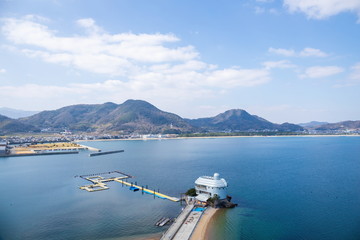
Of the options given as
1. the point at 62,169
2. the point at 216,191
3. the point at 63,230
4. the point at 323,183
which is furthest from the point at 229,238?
the point at 62,169

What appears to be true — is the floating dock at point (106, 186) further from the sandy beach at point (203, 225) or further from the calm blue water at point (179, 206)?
the sandy beach at point (203, 225)

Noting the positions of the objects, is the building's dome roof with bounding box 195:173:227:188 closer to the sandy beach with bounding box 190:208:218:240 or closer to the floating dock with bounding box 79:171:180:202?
the sandy beach with bounding box 190:208:218:240

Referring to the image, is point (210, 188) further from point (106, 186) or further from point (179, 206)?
point (106, 186)

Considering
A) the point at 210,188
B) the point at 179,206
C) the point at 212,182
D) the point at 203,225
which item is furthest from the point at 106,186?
the point at 203,225

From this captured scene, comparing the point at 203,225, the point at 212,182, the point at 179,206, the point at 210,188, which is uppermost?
the point at 212,182

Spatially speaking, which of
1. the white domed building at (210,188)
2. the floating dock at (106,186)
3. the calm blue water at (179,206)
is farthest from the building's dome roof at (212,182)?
the floating dock at (106,186)

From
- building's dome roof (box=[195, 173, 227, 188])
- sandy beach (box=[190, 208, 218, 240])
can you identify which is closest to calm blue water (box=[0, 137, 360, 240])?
sandy beach (box=[190, 208, 218, 240])

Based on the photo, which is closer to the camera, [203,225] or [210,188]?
[203,225]

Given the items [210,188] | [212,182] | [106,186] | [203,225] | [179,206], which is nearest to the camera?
[203,225]
